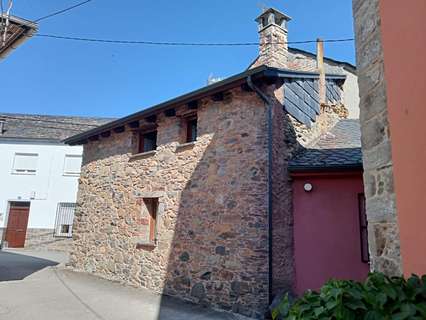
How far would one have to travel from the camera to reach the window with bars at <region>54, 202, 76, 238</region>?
17.8 m

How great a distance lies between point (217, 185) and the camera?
23.4 feet

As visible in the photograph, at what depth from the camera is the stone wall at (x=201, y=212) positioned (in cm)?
643

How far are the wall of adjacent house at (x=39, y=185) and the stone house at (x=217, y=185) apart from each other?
29.9 feet

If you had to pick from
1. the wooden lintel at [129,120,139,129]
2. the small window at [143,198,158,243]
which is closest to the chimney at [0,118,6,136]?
the wooden lintel at [129,120,139,129]

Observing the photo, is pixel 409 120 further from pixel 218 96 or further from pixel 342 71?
pixel 342 71

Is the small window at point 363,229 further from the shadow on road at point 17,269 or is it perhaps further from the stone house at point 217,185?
the shadow on road at point 17,269

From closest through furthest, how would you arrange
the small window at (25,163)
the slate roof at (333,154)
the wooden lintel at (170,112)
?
1. the slate roof at (333,154)
2. the wooden lintel at (170,112)
3. the small window at (25,163)

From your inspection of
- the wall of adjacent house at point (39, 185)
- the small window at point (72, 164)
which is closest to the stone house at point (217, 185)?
the wall of adjacent house at point (39, 185)

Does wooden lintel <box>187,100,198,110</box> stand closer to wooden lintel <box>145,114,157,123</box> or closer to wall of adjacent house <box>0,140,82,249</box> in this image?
wooden lintel <box>145,114,157,123</box>

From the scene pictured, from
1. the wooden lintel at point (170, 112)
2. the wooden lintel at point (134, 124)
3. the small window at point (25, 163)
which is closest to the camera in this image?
the wooden lintel at point (170, 112)

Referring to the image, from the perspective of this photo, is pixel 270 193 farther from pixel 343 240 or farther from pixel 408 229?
pixel 408 229

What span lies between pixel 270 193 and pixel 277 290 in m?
1.82

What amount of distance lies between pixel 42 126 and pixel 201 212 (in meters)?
17.2

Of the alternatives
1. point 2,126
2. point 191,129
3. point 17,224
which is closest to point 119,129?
point 191,129
